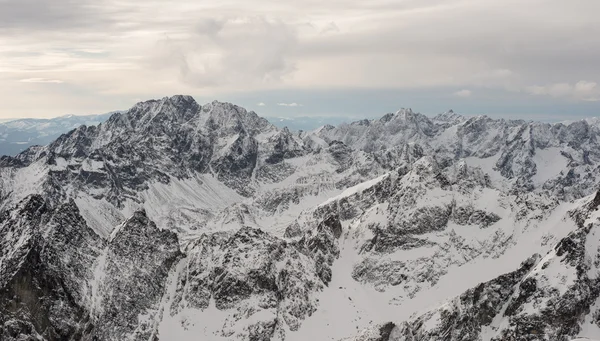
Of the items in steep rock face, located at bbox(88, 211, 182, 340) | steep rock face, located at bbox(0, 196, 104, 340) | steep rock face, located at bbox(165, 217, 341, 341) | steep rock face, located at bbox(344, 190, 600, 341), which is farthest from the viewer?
steep rock face, located at bbox(165, 217, 341, 341)

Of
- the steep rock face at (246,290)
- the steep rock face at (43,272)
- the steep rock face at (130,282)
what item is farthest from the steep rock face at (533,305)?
the steep rock face at (43,272)

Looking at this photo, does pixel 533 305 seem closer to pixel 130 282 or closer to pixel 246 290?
pixel 246 290

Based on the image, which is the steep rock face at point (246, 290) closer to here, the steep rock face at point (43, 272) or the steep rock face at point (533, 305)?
the steep rock face at point (43, 272)

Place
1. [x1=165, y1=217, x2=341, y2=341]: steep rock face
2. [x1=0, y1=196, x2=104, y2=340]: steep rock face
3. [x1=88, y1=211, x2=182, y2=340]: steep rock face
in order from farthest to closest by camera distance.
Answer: [x1=165, y1=217, x2=341, y2=341]: steep rock face → [x1=88, y1=211, x2=182, y2=340]: steep rock face → [x1=0, y1=196, x2=104, y2=340]: steep rock face

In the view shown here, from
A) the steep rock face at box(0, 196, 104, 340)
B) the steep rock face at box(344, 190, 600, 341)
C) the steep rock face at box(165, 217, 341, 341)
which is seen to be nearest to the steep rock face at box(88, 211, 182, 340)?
the steep rock face at box(0, 196, 104, 340)

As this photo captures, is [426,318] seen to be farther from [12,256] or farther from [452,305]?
[12,256]

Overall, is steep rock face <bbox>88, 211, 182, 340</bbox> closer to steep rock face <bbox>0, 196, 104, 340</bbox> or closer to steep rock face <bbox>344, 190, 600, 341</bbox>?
steep rock face <bbox>0, 196, 104, 340</bbox>

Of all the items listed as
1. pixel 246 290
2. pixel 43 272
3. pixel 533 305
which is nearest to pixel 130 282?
pixel 43 272
